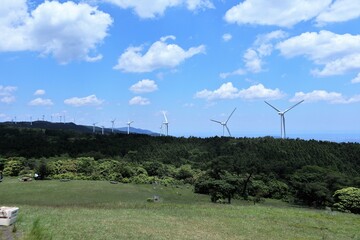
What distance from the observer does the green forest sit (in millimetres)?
79856

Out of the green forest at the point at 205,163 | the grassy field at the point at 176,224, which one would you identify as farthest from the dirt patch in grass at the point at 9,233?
the green forest at the point at 205,163

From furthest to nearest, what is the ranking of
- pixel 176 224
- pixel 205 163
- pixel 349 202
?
pixel 205 163 → pixel 349 202 → pixel 176 224

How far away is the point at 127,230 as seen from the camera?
22.3 meters

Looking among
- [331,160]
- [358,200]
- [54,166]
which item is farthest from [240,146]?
[358,200]

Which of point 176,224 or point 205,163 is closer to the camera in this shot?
point 176,224

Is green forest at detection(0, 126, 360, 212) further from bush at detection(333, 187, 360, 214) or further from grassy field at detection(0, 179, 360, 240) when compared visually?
grassy field at detection(0, 179, 360, 240)

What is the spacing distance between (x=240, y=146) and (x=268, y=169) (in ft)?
153

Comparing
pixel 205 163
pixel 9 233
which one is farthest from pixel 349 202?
pixel 205 163

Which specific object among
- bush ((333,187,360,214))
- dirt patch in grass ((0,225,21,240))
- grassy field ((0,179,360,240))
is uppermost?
dirt patch in grass ((0,225,21,240))

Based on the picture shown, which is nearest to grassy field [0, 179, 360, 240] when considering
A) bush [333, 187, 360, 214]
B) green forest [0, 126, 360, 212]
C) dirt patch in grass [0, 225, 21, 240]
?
dirt patch in grass [0, 225, 21, 240]

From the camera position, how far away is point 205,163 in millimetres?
127312

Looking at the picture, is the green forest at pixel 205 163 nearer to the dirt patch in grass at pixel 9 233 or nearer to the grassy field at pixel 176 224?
the grassy field at pixel 176 224

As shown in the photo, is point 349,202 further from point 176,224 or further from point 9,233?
point 9,233

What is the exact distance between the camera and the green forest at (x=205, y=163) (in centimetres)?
7986
